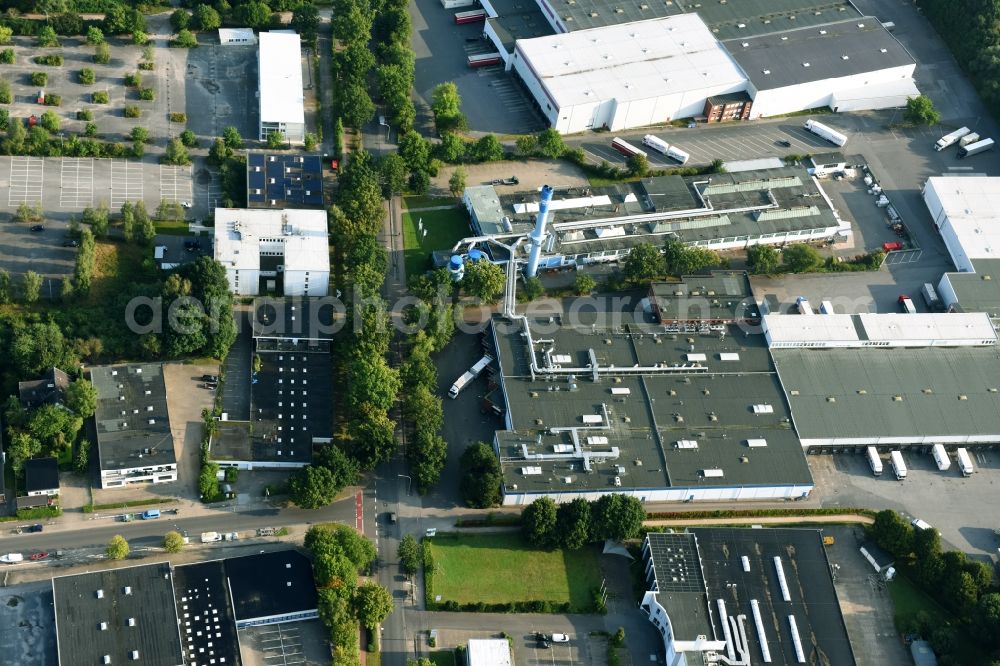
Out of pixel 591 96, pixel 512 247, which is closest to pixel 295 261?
pixel 512 247

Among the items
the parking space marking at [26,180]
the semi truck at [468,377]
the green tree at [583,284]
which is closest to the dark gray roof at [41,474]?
the parking space marking at [26,180]

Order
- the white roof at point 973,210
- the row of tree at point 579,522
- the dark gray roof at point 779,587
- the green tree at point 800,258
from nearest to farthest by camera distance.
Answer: the dark gray roof at point 779,587, the row of tree at point 579,522, the green tree at point 800,258, the white roof at point 973,210

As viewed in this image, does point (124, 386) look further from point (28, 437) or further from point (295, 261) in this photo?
point (295, 261)

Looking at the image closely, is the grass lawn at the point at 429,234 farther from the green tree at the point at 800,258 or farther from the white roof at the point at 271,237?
the green tree at the point at 800,258

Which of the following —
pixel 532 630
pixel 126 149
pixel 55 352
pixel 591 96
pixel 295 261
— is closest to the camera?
pixel 532 630

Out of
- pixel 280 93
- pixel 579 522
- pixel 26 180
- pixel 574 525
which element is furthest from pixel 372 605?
pixel 280 93

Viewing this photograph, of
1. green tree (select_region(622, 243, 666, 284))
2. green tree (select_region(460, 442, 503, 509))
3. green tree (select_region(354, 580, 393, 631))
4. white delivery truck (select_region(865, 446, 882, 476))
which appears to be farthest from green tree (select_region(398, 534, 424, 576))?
white delivery truck (select_region(865, 446, 882, 476))

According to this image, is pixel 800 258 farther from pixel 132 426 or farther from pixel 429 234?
pixel 132 426
